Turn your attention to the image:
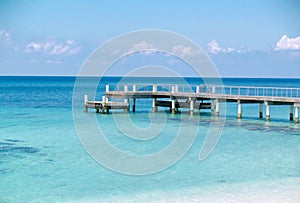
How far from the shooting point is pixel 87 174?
16562 mm

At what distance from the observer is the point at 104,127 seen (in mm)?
28766

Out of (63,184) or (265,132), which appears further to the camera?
(265,132)

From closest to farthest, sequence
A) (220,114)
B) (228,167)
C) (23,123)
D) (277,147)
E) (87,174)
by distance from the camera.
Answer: (87,174) < (228,167) < (277,147) < (23,123) < (220,114)

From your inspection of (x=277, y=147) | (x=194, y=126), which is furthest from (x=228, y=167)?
(x=194, y=126)

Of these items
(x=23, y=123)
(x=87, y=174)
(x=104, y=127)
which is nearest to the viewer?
(x=87, y=174)

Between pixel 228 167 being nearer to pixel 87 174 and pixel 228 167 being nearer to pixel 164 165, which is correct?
pixel 164 165

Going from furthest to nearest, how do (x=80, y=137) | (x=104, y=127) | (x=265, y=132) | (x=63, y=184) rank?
(x=104, y=127)
(x=265, y=132)
(x=80, y=137)
(x=63, y=184)

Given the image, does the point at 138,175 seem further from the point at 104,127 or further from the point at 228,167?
the point at 104,127

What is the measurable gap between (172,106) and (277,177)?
69.5ft

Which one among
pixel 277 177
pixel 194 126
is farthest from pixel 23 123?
pixel 277 177

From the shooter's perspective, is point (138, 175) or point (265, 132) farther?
point (265, 132)

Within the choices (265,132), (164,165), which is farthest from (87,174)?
(265,132)

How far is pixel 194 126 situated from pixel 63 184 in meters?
15.1

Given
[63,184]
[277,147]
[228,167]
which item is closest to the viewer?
[63,184]
